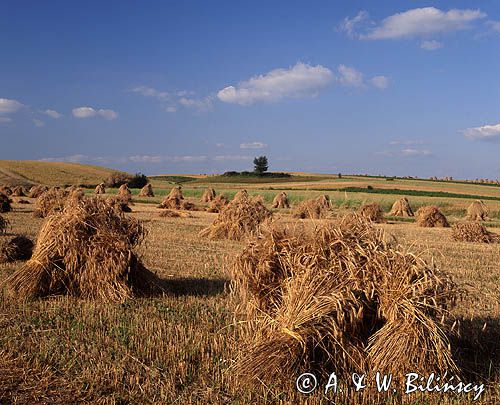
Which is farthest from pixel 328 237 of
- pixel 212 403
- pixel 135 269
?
pixel 135 269

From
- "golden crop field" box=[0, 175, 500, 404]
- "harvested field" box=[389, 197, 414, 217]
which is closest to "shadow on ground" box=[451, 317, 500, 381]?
"golden crop field" box=[0, 175, 500, 404]

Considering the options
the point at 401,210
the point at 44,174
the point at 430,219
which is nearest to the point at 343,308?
the point at 430,219

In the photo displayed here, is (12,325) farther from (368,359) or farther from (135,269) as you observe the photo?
(368,359)

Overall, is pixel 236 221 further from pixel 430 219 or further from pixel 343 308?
pixel 343 308

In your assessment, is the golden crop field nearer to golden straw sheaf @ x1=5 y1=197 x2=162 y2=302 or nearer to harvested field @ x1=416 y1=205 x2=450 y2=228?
golden straw sheaf @ x1=5 y1=197 x2=162 y2=302

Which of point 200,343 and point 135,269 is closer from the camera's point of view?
point 200,343

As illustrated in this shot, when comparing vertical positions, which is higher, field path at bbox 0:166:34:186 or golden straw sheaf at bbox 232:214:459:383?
field path at bbox 0:166:34:186

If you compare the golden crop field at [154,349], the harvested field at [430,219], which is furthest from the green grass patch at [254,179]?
the golden crop field at [154,349]

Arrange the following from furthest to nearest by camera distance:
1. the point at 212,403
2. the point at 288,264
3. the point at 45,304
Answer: the point at 45,304
the point at 288,264
the point at 212,403

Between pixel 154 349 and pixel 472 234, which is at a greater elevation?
pixel 154 349

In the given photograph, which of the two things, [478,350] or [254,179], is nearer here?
[478,350]

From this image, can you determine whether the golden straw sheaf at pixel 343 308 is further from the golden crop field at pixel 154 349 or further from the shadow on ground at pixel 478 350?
the shadow on ground at pixel 478 350

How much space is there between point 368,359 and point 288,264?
1.45 metres

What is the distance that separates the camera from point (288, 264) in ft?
21.1
